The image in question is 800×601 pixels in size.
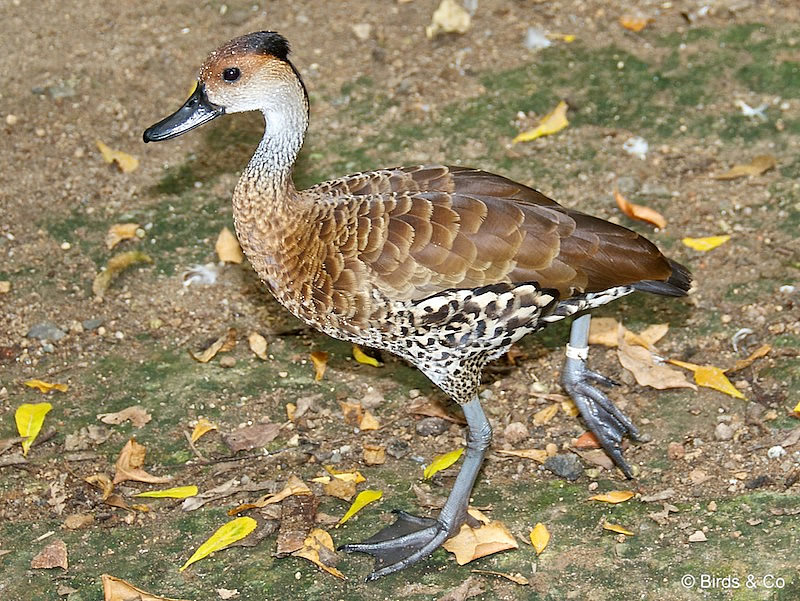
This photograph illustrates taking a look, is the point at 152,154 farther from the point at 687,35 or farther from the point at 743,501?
the point at 743,501

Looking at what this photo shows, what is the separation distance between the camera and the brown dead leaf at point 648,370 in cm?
482

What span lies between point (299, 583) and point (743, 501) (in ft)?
5.69

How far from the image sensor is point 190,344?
5.23 metres

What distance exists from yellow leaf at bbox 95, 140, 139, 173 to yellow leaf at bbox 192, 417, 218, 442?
200 centimetres

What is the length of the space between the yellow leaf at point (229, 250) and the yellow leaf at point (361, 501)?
1.70 metres

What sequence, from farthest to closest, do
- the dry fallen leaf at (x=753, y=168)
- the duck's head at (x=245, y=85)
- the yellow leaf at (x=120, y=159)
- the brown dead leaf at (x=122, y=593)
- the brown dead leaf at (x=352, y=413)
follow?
the yellow leaf at (x=120, y=159) < the dry fallen leaf at (x=753, y=168) < the brown dead leaf at (x=352, y=413) < the duck's head at (x=245, y=85) < the brown dead leaf at (x=122, y=593)

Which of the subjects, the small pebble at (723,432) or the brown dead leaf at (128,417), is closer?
the small pebble at (723,432)

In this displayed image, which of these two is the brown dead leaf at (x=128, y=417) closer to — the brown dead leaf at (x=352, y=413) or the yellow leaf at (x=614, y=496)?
the brown dead leaf at (x=352, y=413)

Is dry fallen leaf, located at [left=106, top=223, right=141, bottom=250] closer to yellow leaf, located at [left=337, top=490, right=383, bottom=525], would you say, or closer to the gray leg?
yellow leaf, located at [left=337, top=490, right=383, bottom=525]

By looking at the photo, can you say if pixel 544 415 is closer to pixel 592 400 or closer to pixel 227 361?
pixel 592 400

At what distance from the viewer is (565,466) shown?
449 cm

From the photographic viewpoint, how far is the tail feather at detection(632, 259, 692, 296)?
173 inches

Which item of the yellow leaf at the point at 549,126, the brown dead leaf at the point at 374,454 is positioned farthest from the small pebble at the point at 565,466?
the yellow leaf at the point at 549,126

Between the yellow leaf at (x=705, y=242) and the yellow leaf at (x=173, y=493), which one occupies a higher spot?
the yellow leaf at (x=705, y=242)
